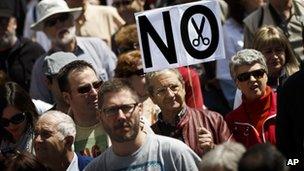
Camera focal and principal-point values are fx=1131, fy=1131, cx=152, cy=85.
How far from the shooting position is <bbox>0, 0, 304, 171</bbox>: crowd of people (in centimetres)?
732

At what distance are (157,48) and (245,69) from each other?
720 mm

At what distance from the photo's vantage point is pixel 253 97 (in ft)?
28.7

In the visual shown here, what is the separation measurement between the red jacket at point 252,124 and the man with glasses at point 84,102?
1.01m

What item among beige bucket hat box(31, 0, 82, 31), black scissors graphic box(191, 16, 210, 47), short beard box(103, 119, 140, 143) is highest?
beige bucket hat box(31, 0, 82, 31)

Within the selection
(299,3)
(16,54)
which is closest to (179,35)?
(299,3)

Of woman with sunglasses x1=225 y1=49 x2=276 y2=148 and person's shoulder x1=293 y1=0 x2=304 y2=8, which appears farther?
person's shoulder x1=293 y1=0 x2=304 y2=8

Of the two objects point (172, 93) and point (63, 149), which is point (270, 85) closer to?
point (172, 93)

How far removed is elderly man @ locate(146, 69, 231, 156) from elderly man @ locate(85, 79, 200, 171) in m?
0.86

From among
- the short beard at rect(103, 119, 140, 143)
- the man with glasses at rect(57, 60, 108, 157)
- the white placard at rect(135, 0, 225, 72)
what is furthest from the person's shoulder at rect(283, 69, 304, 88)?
the man with glasses at rect(57, 60, 108, 157)

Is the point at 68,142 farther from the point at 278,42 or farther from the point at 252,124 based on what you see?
the point at 278,42

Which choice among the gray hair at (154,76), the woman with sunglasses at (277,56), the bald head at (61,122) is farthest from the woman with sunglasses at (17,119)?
the woman with sunglasses at (277,56)

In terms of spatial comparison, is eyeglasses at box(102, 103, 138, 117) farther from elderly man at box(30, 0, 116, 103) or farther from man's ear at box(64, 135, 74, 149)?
elderly man at box(30, 0, 116, 103)

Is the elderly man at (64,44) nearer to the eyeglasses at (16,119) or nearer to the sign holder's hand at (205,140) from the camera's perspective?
the eyeglasses at (16,119)

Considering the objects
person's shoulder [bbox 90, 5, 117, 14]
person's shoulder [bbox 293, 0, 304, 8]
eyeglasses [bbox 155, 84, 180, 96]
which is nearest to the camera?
eyeglasses [bbox 155, 84, 180, 96]
